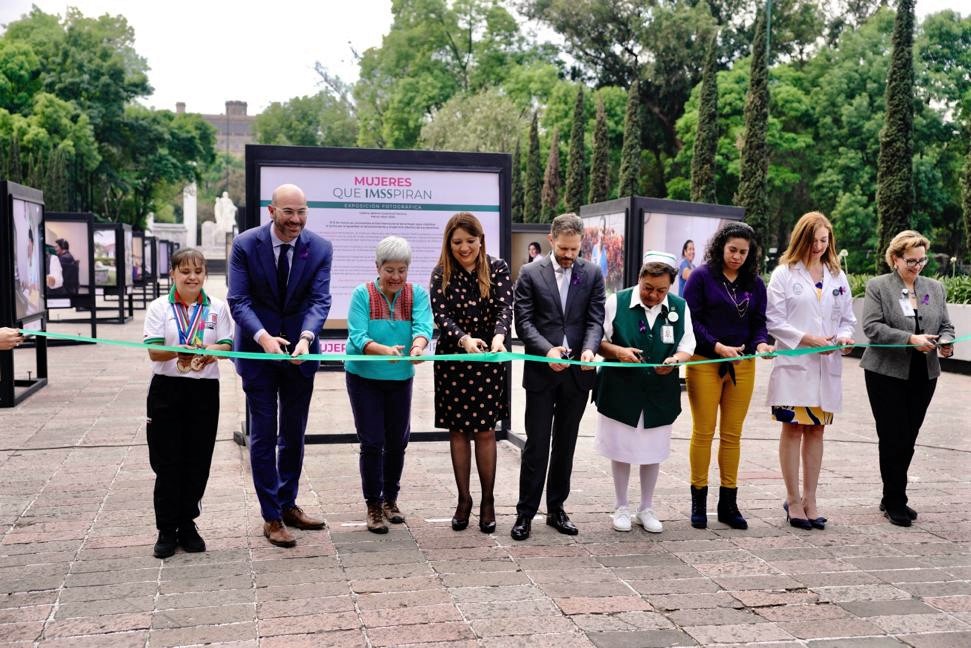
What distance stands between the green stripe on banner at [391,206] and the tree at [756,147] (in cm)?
2259

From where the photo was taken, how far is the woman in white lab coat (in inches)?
227

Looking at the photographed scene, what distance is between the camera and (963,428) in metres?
9.89

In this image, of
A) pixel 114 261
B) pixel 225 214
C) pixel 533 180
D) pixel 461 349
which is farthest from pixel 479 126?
pixel 461 349

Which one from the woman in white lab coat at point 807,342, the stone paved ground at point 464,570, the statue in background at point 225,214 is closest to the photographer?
the stone paved ground at point 464,570

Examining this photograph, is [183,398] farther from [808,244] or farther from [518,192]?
[518,192]

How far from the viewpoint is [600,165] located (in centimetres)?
3934

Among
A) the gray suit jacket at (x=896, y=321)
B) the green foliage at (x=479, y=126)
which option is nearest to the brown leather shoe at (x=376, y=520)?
the gray suit jacket at (x=896, y=321)

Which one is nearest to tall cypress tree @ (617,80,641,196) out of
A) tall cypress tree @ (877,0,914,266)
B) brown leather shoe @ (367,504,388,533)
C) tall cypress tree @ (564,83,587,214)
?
tall cypress tree @ (564,83,587,214)

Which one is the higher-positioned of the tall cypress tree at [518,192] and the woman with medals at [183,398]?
the tall cypress tree at [518,192]

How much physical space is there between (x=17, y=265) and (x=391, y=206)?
15.6ft

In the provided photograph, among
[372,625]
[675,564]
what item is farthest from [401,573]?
[675,564]

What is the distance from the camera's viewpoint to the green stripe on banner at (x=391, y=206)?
7.50m

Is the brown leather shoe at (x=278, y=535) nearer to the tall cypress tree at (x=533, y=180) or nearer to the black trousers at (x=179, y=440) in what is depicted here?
the black trousers at (x=179, y=440)

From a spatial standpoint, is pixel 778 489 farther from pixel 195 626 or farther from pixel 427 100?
pixel 427 100
